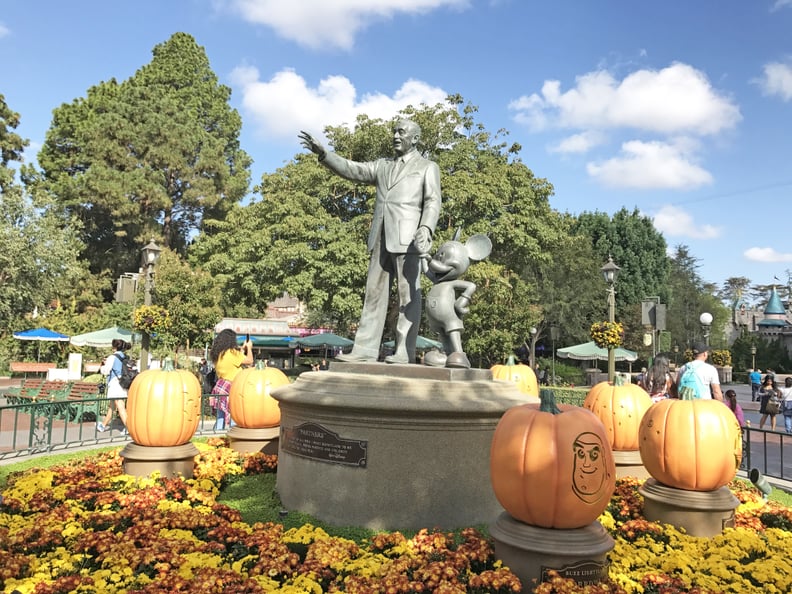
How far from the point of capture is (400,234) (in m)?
6.97

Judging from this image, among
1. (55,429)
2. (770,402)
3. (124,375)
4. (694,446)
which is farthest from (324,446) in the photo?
(770,402)

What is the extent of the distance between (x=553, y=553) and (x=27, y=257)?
29328 millimetres

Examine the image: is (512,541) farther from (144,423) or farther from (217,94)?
(217,94)

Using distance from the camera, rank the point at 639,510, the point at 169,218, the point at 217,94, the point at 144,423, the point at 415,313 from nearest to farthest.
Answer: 1. the point at 639,510
2. the point at 144,423
3. the point at 415,313
4. the point at 169,218
5. the point at 217,94

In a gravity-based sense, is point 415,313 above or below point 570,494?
above

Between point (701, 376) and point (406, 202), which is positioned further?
point (701, 376)

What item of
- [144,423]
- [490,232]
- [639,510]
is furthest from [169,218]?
[639,510]

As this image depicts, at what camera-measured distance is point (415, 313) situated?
703 centimetres

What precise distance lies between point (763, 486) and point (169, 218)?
122ft

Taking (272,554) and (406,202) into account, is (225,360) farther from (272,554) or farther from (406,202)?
(272,554)

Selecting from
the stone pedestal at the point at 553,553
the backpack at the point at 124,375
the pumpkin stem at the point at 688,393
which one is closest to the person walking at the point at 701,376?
the pumpkin stem at the point at 688,393

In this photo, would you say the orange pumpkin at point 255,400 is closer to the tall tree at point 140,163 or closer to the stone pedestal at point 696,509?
the stone pedestal at point 696,509

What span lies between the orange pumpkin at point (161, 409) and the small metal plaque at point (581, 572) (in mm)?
4389

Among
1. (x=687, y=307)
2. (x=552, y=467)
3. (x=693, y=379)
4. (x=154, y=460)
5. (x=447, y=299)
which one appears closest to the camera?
(x=552, y=467)
